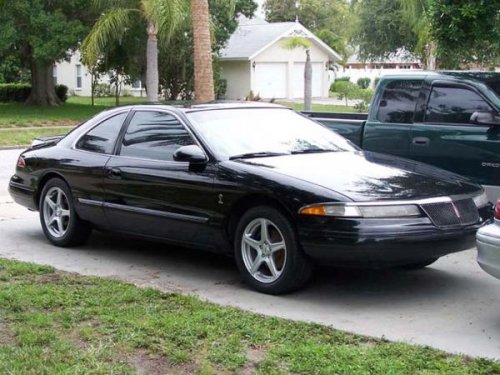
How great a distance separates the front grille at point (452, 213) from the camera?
230 inches

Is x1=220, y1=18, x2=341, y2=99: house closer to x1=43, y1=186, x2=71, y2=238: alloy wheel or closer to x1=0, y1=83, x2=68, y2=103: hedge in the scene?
x1=0, y1=83, x2=68, y2=103: hedge

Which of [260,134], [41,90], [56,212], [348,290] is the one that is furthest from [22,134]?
[348,290]

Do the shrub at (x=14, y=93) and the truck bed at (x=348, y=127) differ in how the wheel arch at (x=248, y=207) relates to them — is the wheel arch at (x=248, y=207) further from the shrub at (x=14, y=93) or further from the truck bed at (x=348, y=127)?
the shrub at (x=14, y=93)

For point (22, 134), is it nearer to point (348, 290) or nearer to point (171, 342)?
point (348, 290)

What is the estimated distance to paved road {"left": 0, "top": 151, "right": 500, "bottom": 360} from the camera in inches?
209

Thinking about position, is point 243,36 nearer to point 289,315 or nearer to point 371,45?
point 371,45

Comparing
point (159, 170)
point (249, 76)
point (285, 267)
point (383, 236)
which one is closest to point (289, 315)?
point (285, 267)

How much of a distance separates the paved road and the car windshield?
1.14 m

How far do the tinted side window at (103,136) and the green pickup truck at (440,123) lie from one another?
2.84 m

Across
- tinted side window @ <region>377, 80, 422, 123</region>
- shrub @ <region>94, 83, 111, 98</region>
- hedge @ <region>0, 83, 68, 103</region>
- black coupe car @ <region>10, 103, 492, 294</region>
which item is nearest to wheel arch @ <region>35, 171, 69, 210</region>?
black coupe car @ <region>10, 103, 492, 294</region>

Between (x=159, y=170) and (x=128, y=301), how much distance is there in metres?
1.51

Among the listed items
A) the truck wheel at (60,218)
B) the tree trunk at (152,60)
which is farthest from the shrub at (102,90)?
the truck wheel at (60,218)

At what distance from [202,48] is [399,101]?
8.75 m

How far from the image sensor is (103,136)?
25.5 feet
